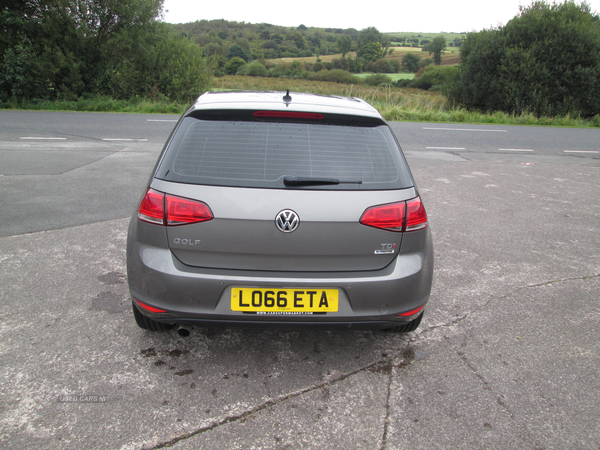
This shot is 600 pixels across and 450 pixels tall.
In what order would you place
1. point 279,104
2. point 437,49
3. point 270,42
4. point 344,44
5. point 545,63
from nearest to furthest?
1. point 279,104
2. point 545,63
3. point 437,49
4. point 270,42
5. point 344,44

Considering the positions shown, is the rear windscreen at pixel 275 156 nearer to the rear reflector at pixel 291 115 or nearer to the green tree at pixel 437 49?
the rear reflector at pixel 291 115

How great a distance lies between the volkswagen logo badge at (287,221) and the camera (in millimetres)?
2340

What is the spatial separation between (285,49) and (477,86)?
65.2 meters

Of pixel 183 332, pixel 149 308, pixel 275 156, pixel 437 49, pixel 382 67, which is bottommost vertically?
pixel 183 332

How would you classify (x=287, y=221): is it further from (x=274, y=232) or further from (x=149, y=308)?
(x=149, y=308)

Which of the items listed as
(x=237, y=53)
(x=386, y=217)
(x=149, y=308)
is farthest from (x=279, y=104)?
(x=237, y=53)

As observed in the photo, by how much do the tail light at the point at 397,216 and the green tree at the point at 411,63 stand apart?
73561mm

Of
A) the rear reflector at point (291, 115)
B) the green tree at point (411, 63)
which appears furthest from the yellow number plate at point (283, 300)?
the green tree at point (411, 63)

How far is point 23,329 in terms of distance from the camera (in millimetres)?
2992

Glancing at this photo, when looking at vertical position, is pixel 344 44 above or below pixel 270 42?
above

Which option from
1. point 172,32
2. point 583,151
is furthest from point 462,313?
point 172,32

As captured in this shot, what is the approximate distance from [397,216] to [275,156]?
0.75 m

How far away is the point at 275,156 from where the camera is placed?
2.50 metres

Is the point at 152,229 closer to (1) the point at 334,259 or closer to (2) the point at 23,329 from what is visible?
(1) the point at 334,259
